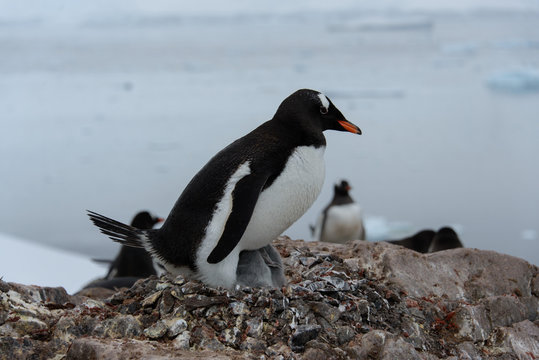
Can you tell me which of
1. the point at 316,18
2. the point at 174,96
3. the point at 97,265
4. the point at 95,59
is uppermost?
the point at 316,18

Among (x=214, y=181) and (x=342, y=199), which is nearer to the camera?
(x=214, y=181)

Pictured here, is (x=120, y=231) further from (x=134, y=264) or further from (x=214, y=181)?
(x=134, y=264)

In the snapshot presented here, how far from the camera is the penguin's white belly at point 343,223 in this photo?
638 centimetres

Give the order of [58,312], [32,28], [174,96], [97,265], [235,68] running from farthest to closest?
[32,28], [235,68], [174,96], [97,265], [58,312]

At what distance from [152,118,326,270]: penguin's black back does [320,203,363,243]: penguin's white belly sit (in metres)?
3.93

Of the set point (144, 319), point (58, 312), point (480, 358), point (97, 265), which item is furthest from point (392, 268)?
point (97, 265)

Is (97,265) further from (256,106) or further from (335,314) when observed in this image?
(256,106)

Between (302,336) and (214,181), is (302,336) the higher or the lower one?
the lower one

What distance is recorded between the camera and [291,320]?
2.23 m

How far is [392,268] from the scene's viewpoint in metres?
2.92

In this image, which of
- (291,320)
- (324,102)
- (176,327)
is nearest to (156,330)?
(176,327)

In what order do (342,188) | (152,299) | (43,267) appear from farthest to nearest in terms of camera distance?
(342,188)
(43,267)
(152,299)

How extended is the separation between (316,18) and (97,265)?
30446mm

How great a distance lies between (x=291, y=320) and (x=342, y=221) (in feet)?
13.8
